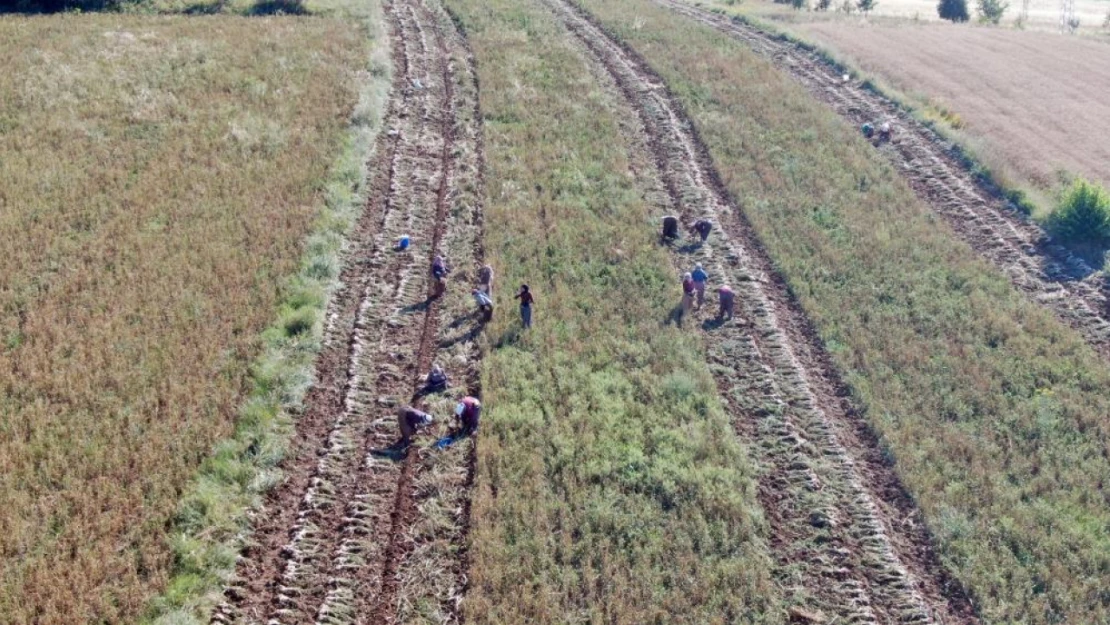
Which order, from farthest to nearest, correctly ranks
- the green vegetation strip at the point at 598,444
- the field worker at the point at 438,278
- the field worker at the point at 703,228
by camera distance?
the field worker at the point at 703,228 < the field worker at the point at 438,278 < the green vegetation strip at the point at 598,444

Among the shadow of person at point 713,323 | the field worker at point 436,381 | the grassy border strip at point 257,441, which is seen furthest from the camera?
the shadow of person at point 713,323

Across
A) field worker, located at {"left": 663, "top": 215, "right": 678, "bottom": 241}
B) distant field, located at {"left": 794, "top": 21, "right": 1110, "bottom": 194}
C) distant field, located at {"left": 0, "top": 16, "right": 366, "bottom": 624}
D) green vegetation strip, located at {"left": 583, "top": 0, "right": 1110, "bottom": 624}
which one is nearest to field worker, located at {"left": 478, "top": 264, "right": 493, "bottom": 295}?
distant field, located at {"left": 0, "top": 16, "right": 366, "bottom": 624}

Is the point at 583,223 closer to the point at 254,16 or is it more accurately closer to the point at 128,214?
the point at 128,214

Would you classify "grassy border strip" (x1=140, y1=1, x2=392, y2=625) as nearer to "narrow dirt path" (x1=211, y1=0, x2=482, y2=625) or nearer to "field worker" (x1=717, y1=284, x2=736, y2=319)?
"narrow dirt path" (x1=211, y1=0, x2=482, y2=625)

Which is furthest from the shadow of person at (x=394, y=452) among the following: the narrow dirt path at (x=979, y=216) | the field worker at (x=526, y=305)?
the narrow dirt path at (x=979, y=216)

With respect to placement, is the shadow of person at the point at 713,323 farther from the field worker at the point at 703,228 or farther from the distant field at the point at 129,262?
the distant field at the point at 129,262

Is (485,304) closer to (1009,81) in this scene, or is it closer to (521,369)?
(521,369)
